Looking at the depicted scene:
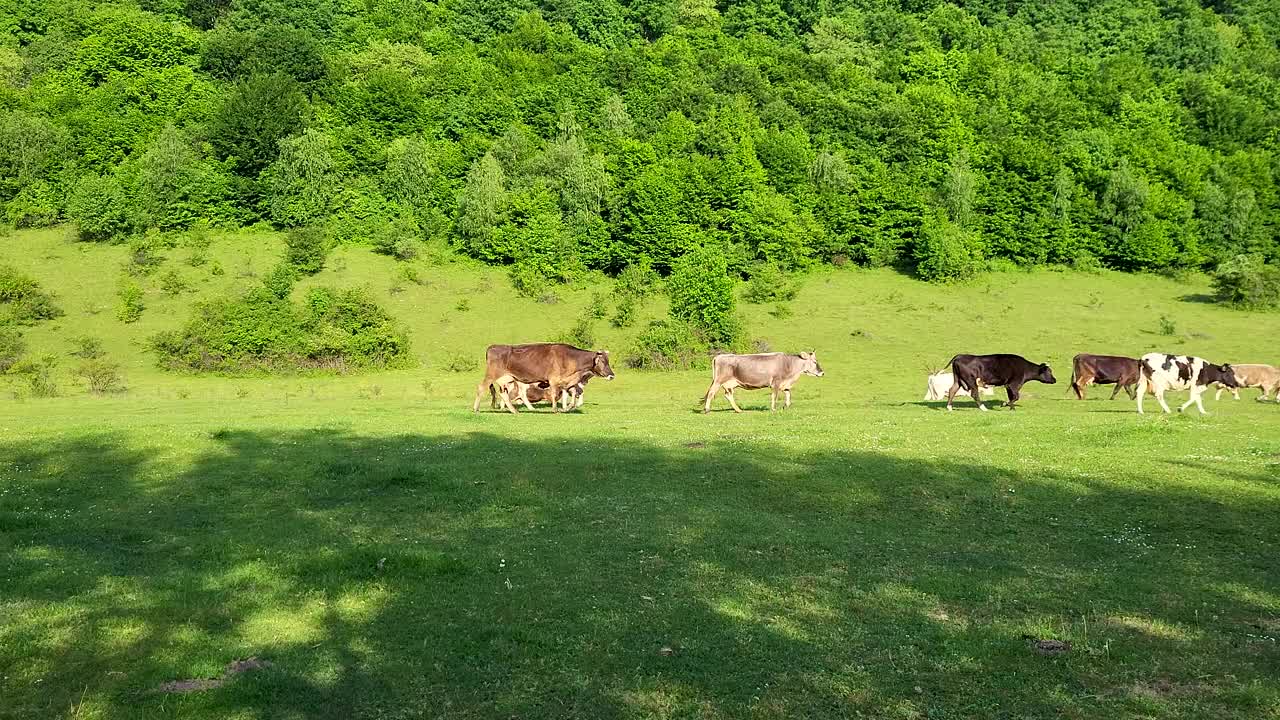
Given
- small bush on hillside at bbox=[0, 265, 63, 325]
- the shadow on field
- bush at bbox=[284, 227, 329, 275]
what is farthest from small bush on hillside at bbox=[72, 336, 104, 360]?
the shadow on field

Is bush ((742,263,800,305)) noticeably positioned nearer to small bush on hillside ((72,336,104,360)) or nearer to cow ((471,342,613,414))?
cow ((471,342,613,414))

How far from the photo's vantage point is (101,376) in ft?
146

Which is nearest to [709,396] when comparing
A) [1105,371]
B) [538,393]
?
[538,393]

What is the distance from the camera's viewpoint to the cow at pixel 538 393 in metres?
32.3

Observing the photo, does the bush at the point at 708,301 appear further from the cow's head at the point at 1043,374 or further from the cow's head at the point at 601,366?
the cow's head at the point at 1043,374

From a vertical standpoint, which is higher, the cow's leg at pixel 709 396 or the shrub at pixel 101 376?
the cow's leg at pixel 709 396

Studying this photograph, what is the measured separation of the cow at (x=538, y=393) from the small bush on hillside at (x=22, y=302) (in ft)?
A: 108

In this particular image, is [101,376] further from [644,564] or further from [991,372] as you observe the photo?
[644,564]

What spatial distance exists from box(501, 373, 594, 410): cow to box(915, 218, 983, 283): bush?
127 ft

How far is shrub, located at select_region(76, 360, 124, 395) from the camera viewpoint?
140ft

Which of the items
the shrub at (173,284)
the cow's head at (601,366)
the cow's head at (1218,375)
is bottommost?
the cow's head at (1218,375)

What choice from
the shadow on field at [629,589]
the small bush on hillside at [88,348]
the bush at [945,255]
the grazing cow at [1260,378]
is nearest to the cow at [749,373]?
the shadow on field at [629,589]

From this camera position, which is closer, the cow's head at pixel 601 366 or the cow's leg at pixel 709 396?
the cow's leg at pixel 709 396

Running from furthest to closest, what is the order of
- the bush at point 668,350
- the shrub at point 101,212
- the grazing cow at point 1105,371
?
the shrub at point 101,212
the bush at point 668,350
the grazing cow at point 1105,371
